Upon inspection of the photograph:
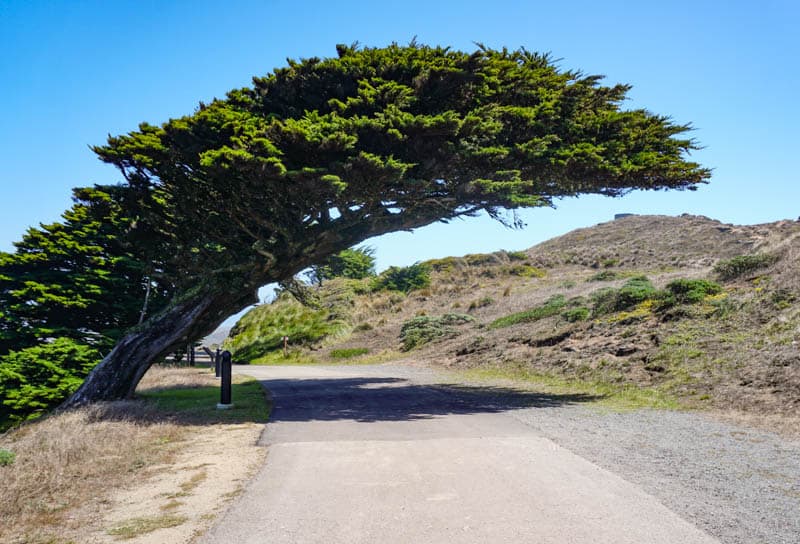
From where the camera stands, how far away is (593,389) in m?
14.3

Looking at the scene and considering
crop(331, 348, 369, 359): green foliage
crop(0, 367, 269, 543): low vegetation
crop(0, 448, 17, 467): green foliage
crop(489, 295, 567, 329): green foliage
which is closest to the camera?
crop(0, 367, 269, 543): low vegetation

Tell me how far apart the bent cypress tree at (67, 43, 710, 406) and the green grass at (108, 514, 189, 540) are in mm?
7460

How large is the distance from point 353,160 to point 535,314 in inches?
662

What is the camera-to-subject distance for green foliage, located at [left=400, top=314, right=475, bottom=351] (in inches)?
1161

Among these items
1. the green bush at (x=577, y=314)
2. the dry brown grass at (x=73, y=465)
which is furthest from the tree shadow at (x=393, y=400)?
the green bush at (x=577, y=314)

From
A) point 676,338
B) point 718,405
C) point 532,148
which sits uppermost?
point 532,148

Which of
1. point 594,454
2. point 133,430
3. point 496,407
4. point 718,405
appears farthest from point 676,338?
point 133,430

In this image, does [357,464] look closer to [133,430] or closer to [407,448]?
[407,448]

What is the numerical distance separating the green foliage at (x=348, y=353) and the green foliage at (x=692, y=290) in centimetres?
1803

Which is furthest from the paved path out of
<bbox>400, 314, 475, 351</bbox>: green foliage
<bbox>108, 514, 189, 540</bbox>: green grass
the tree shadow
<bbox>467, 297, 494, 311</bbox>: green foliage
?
<bbox>467, 297, 494, 311</bbox>: green foliage

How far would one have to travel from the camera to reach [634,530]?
14.2 feet

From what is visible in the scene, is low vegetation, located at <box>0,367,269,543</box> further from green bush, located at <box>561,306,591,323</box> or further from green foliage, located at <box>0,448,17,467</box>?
green bush, located at <box>561,306,591,323</box>

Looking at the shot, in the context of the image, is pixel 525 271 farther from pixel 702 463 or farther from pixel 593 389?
pixel 702 463

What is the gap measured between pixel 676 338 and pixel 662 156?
17.7ft
